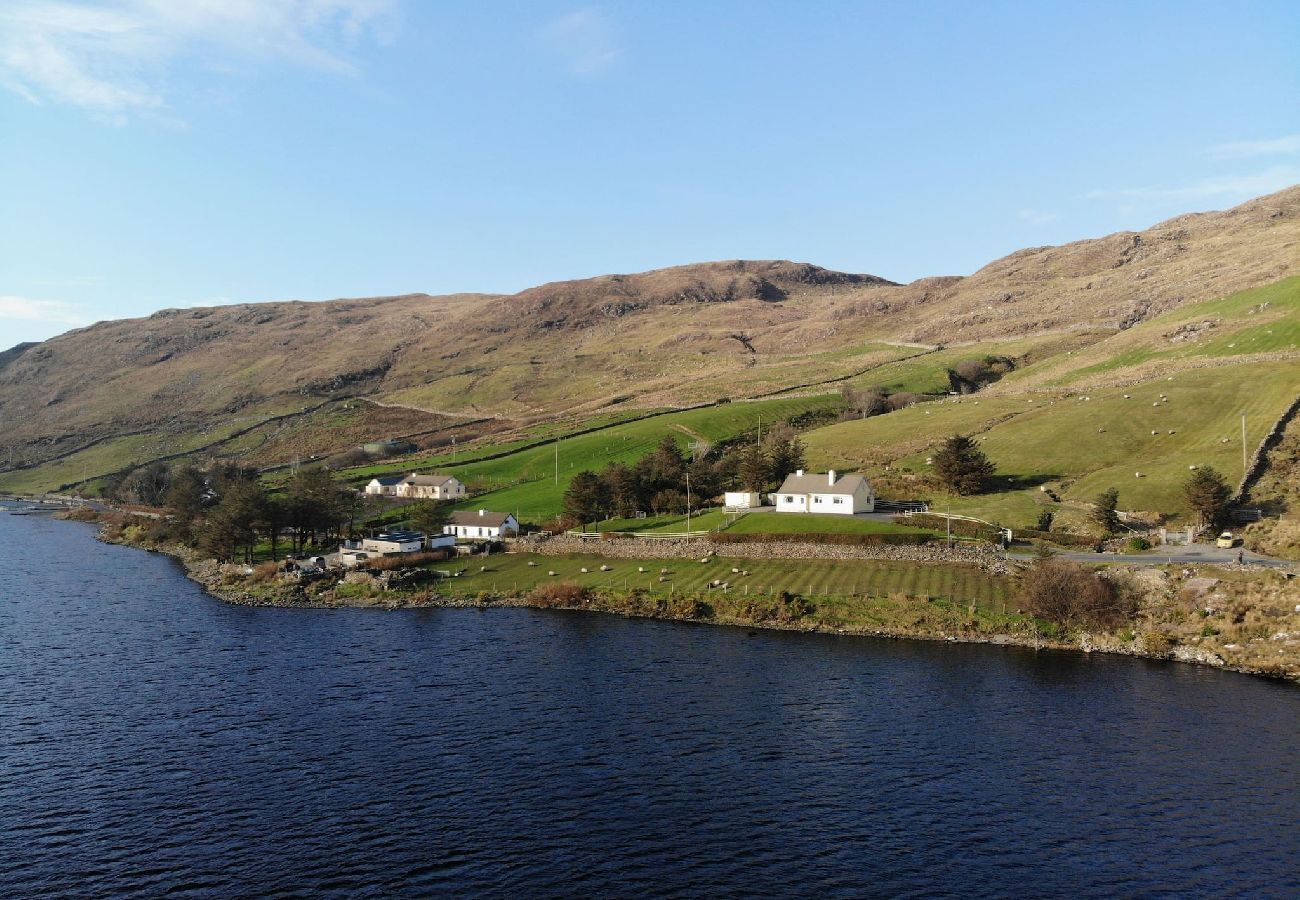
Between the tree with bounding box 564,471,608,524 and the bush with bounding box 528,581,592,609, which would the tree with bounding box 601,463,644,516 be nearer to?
the tree with bounding box 564,471,608,524

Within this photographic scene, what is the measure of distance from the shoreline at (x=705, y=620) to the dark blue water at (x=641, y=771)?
7.26ft

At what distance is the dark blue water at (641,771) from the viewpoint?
114ft

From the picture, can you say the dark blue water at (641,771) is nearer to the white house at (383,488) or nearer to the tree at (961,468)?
the tree at (961,468)

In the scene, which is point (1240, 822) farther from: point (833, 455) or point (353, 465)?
point (353, 465)

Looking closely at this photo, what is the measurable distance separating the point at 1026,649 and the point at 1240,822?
26.5m

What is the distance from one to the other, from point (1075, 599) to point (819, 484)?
36276 mm

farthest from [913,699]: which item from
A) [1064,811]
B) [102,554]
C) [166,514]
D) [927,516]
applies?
[166,514]

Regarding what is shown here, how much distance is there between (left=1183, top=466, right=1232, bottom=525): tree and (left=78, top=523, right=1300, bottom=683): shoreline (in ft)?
79.3

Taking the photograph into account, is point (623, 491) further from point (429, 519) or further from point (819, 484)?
point (819, 484)

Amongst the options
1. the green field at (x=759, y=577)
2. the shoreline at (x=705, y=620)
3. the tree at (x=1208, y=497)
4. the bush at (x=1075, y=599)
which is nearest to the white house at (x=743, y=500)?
the green field at (x=759, y=577)

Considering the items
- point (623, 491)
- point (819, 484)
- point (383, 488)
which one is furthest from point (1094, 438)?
point (383, 488)

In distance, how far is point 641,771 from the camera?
43.7m

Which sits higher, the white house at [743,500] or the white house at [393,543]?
the white house at [743,500]

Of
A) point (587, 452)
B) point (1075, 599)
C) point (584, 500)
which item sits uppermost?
point (587, 452)
